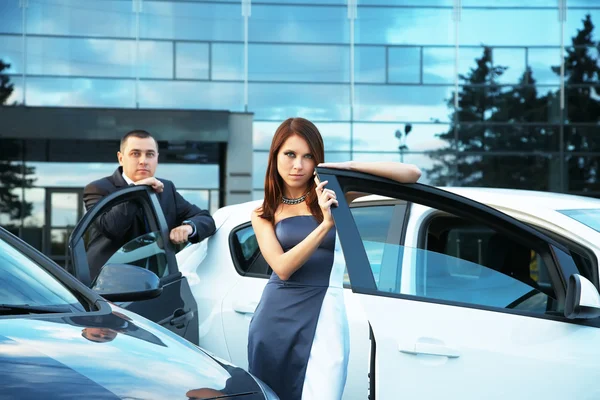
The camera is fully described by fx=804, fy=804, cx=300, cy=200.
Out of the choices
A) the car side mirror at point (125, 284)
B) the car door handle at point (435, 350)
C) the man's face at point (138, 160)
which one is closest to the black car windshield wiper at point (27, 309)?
the car side mirror at point (125, 284)

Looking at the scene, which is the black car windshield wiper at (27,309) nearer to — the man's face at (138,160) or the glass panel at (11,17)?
the man's face at (138,160)

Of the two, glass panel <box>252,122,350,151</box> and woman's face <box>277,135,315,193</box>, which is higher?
glass panel <box>252,122,350,151</box>

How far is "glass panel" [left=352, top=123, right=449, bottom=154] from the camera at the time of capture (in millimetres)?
17375

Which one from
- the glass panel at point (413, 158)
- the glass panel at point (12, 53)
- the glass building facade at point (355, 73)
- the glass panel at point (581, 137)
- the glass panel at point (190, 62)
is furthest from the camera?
the glass panel at point (581, 137)

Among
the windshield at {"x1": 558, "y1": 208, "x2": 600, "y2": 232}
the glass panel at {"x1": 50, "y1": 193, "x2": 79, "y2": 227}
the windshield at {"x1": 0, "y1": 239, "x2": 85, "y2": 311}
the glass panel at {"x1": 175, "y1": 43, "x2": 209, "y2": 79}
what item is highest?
the glass panel at {"x1": 175, "y1": 43, "x2": 209, "y2": 79}

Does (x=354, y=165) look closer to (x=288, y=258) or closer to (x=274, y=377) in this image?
(x=288, y=258)

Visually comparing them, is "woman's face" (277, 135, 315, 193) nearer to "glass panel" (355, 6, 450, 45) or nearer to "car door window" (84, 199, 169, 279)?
"car door window" (84, 199, 169, 279)

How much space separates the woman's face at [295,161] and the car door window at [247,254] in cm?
86

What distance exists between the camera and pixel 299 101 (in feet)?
56.7

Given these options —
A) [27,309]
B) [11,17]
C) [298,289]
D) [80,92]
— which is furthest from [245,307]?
[11,17]

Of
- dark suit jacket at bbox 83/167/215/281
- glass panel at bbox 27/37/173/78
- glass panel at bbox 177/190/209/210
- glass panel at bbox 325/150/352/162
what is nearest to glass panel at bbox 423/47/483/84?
glass panel at bbox 325/150/352/162

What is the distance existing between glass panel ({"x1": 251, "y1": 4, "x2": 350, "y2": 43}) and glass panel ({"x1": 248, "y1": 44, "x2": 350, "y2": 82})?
0.67ft

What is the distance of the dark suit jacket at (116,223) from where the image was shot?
146 inches

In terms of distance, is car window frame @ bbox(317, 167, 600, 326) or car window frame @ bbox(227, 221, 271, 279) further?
car window frame @ bbox(227, 221, 271, 279)
